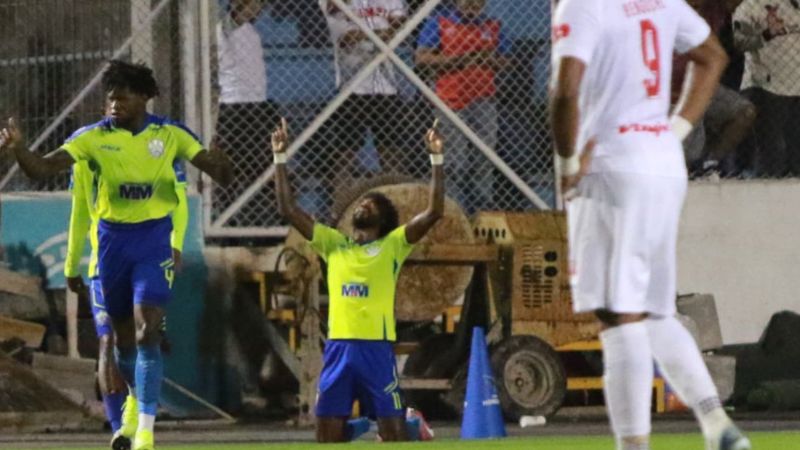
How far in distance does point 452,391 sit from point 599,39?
10537 millimetres

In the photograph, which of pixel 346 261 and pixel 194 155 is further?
pixel 346 261

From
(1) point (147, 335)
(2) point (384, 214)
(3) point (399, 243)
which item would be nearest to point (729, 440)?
(1) point (147, 335)

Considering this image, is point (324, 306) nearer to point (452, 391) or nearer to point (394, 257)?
point (452, 391)

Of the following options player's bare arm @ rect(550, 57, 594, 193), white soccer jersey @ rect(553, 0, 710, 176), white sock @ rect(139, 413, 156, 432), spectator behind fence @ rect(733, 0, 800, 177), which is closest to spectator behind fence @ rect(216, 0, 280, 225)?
spectator behind fence @ rect(733, 0, 800, 177)

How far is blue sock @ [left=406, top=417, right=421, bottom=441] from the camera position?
15.2m

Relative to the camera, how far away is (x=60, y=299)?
2016 cm

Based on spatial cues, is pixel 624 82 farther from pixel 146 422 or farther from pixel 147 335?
pixel 147 335

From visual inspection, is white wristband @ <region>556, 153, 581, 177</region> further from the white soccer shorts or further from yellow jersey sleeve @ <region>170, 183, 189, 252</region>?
yellow jersey sleeve @ <region>170, 183, 189, 252</region>

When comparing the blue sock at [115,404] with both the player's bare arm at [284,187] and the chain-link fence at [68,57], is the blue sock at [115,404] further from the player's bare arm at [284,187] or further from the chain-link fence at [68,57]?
the chain-link fence at [68,57]

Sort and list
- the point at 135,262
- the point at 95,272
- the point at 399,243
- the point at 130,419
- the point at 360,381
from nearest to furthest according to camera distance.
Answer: the point at 130,419
the point at 135,262
the point at 95,272
the point at 360,381
the point at 399,243

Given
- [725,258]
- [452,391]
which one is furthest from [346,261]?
[725,258]

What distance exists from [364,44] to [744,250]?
391 cm

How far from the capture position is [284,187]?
49.2 ft

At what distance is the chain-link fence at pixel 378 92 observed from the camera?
20.1m
